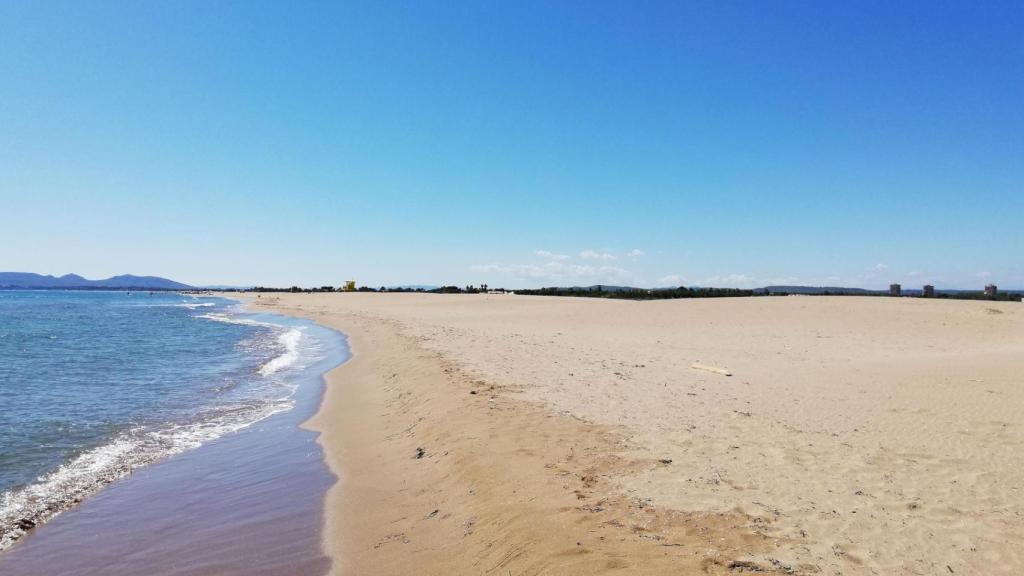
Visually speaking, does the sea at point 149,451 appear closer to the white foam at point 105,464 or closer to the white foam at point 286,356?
the white foam at point 105,464

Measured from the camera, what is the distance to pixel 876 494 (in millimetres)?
6039

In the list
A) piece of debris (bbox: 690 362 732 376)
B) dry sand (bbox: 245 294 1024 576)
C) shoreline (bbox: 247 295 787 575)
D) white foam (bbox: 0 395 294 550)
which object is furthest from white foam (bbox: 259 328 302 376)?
piece of debris (bbox: 690 362 732 376)

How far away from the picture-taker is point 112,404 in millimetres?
13188

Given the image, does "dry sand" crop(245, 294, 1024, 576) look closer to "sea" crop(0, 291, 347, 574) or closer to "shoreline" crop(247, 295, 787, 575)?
"shoreline" crop(247, 295, 787, 575)

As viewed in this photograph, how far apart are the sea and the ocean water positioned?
35mm

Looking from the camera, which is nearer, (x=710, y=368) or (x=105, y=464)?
(x=105, y=464)

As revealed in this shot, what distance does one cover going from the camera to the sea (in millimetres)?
6355

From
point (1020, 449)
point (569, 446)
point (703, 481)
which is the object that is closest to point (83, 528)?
point (569, 446)

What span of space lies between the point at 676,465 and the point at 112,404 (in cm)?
1369

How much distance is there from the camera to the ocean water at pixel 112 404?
8.16 metres

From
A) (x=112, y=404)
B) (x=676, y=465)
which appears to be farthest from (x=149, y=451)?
(x=676, y=465)

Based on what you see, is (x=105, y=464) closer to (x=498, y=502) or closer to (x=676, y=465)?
(x=498, y=502)

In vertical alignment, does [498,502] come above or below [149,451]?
above

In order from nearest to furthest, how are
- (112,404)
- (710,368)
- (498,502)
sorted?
(498,502)
(112,404)
(710,368)
